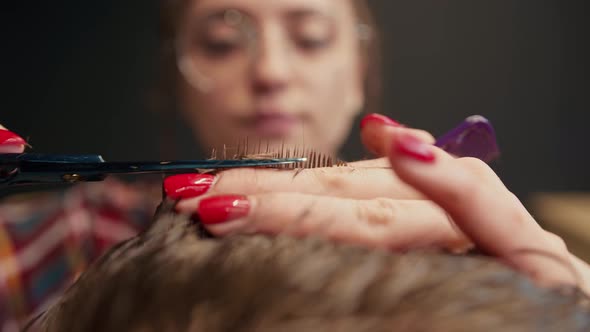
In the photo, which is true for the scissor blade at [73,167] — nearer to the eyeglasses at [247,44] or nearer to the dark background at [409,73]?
the eyeglasses at [247,44]

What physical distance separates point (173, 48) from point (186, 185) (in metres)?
0.84

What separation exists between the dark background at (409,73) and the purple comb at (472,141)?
896mm

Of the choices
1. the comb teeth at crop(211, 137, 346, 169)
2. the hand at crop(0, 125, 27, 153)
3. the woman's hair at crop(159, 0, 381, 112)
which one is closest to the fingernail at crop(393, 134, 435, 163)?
the comb teeth at crop(211, 137, 346, 169)

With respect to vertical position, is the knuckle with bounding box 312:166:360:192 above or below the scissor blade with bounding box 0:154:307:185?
below

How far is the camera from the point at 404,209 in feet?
→ 1.22

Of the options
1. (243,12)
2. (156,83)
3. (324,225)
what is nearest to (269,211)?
(324,225)

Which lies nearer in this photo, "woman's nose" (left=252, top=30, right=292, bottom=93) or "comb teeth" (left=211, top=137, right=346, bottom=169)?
"comb teeth" (left=211, top=137, right=346, bottom=169)

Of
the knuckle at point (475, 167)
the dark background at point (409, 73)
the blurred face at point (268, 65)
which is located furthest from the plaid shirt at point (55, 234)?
the knuckle at point (475, 167)

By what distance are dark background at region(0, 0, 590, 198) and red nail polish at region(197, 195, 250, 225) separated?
1094 millimetres

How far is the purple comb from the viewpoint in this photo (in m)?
0.44

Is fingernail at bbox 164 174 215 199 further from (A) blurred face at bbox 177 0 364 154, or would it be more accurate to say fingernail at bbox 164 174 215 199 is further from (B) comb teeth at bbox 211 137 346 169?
(A) blurred face at bbox 177 0 364 154

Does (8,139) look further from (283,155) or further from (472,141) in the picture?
(472,141)

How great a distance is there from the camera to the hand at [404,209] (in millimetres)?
308

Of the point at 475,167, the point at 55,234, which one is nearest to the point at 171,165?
the point at 475,167
